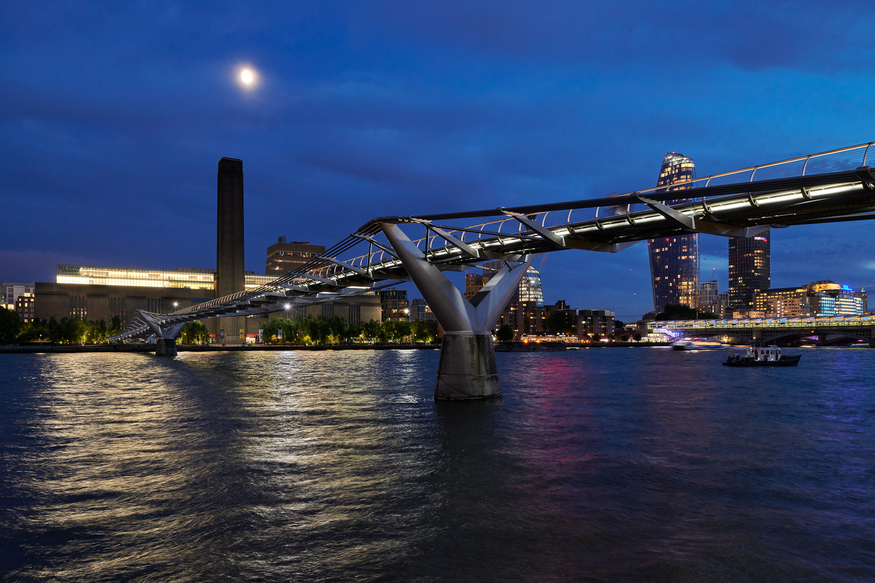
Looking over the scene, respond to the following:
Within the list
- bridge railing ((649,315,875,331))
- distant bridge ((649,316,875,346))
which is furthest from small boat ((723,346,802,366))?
bridge railing ((649,315,875,331))

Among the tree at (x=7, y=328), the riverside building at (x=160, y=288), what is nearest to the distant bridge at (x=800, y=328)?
the riverside building at (x=160, y=288)

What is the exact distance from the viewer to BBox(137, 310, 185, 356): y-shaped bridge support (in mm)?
118000

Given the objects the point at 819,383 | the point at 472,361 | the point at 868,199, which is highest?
the point at 868,199

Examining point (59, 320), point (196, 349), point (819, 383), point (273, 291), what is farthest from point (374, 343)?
point (819, 383)

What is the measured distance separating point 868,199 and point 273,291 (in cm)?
6047

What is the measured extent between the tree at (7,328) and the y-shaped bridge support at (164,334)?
132 ft

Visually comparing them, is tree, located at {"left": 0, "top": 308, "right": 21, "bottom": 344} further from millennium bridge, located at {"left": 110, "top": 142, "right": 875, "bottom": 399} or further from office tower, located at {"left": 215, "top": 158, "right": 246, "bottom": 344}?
millennium bridge, located at {"left": 110, "top": 142, "right": 875, "bottom": 399}

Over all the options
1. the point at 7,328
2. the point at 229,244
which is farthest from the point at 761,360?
the point at 7,328

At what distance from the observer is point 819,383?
59219 millimetres

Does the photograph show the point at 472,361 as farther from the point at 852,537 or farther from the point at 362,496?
the point at 852,537

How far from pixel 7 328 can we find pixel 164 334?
147ft

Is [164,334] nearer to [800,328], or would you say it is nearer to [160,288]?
[160,288]

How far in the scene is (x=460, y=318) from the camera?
34.1 m

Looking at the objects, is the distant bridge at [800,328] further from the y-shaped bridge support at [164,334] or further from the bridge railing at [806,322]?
the y-shaped bridge support at [164,334]
